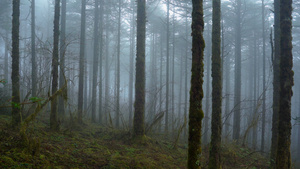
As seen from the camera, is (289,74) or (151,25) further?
(151,25)

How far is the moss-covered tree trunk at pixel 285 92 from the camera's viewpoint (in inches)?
186

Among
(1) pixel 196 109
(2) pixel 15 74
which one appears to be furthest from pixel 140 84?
(1) pixel 196 109

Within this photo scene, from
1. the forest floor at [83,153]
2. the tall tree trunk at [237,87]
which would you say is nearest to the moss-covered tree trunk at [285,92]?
the forest floor at [83,153]

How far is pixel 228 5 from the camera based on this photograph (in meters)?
18.5

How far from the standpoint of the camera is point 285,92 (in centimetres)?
476

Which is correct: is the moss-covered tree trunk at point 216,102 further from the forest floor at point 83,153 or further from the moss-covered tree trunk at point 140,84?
the moss-covered tree trunk at point 140,84

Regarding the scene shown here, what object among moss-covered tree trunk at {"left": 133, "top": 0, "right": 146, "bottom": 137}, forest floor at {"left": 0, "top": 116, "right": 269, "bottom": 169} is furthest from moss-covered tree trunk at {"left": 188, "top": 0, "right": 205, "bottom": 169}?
moss-covered tree trunk at {"left": 133, "top": 0, "right": 146, "bottom": 137}

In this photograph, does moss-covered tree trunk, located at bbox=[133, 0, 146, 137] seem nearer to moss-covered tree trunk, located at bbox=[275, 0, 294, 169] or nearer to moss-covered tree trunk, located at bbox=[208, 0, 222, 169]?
moss-covered tree trunk, located at bbox=[208, 0, 222, 169]

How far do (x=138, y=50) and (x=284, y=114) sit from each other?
19.7ft

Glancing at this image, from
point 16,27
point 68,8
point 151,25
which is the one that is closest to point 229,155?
point 16,27

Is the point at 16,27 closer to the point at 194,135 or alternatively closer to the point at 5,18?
the point at 194,135

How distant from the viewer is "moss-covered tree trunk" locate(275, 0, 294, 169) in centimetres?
472

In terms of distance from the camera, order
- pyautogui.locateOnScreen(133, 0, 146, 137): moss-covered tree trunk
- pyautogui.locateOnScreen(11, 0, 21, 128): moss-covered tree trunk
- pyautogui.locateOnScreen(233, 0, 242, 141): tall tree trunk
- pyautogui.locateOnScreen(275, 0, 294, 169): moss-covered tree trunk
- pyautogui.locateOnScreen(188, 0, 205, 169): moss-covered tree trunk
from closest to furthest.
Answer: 1. pyautogui.locateOnScreen(188, 0, 205, 169): moss-covered tree trunk
2. pyautogui.locateOnScreen(275, 0, 294, 169): moss-covered tree trunk
3. pyautogui.locateOnScreen(11, 0, 21, 128): moss-covered tree trunk
4. pyautogui.locateOnScreen(133, 0, 146, 137): moss-covered tree trunk
5. pyautogui.locateOnScreen(233, 0, 242, 141): tall tree trunk

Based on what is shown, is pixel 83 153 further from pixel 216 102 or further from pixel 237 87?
pixel 237 87
